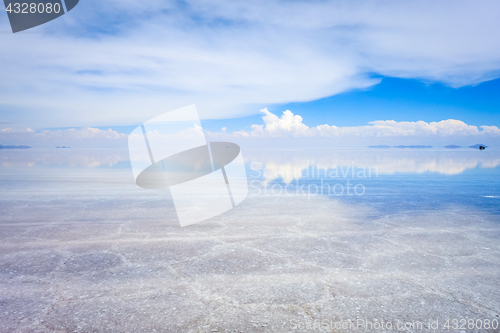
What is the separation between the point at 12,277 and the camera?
3.83 m

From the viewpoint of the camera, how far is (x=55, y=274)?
12.9ft

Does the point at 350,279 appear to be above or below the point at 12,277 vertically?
below

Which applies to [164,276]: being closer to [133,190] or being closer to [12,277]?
[12,277]

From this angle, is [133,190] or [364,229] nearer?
[364,229]

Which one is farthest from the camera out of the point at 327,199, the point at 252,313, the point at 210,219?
the point at 327,199

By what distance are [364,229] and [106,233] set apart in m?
5.21

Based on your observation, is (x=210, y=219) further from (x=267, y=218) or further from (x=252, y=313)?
(x=252, y=313)

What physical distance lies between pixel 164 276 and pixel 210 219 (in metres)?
3.01

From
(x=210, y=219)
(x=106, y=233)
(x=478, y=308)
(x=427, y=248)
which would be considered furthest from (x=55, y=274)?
(x=427, y=248)

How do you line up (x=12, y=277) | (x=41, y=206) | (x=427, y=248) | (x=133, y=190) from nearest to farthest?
1. (x=12, y=277)
2. (x=427, y=248)
3. (x=41, y=206)
4. (x=133, y=190)

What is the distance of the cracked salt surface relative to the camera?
305 cm

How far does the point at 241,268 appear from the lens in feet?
13.6

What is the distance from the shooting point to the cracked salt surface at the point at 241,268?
305 cm

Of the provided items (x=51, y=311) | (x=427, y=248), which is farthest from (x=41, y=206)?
(x=427, y=248)
